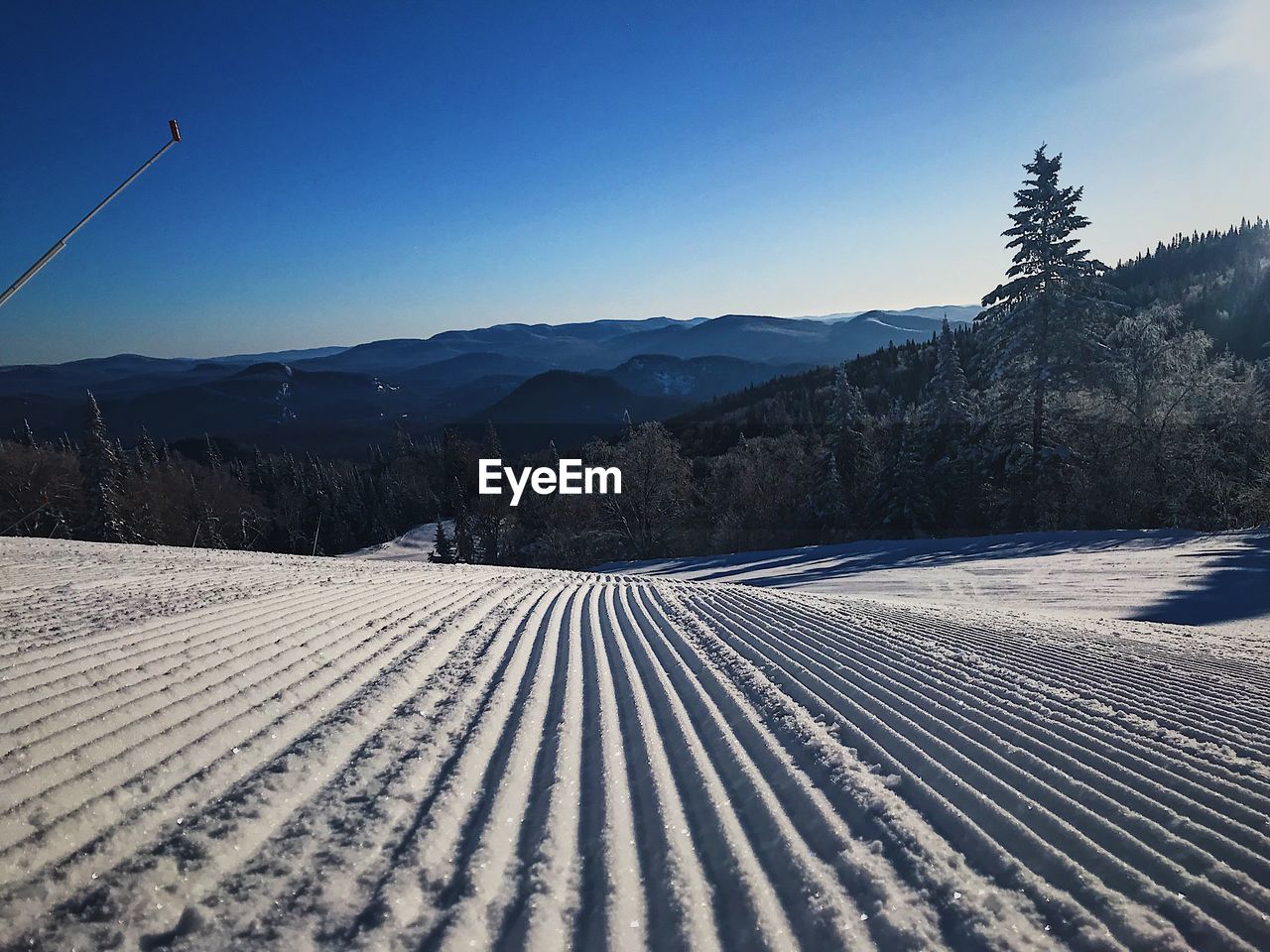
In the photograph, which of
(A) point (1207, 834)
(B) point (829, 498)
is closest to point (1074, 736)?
(A) point (1207, 834)

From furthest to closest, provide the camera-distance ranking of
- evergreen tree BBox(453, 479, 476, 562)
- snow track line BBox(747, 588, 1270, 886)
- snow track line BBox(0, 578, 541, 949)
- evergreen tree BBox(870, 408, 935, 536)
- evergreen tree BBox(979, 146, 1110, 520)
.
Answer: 1. evergreen tree BBox(453, 479, 476, 562)
2. evergreen tree BBox(870, 408, 935, 536)
3. evergreen tree BBox(979, 146, 1110, 520)
4. snow track line BBox(0, 578, 541, 949)
5. snow track line BBox(747, 588, 1270, 886)

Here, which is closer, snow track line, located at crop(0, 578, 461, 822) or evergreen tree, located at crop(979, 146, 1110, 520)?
snow track line, located at crop(0, 578, 461, 822)

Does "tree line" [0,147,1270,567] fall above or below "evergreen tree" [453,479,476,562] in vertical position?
above

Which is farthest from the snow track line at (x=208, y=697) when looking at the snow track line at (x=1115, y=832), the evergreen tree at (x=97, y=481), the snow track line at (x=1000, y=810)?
the evergreen tree at (x=97, y=481)

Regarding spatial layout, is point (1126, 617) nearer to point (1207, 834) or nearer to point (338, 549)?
point (1207, 834)

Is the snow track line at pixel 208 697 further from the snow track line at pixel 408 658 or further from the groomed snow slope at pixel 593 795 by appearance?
the snow track line at pixel 408 658

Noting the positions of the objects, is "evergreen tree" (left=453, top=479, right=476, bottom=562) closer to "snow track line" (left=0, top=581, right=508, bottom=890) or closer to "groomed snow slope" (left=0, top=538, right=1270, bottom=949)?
"groomed snow slope" (left=0, top=538, right=1270, bottom=949)

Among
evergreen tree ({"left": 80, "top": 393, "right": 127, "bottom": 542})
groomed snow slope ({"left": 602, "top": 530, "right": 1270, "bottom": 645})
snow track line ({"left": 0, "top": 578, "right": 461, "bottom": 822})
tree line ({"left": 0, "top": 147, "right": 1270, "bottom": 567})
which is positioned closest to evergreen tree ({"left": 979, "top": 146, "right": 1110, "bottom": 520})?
tree line ({"left": 0, "top": 147, "right": 1270, "bottom": 567})
